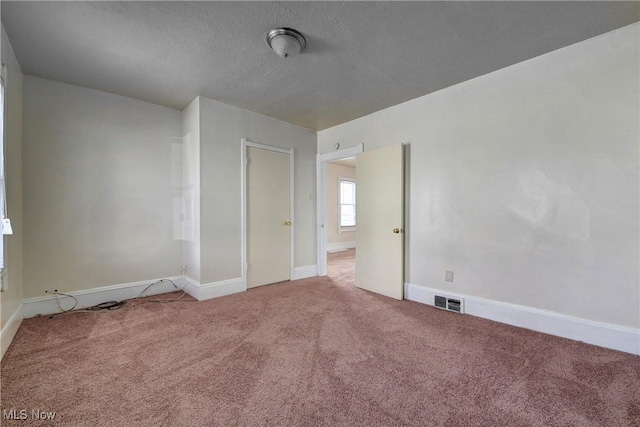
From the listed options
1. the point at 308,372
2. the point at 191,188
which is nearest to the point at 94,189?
the point at 191,188

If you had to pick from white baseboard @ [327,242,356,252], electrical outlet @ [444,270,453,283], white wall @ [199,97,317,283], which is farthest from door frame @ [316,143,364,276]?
white baseboard @ [327,242,356,252]

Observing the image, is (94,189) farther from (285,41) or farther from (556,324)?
(556,324)

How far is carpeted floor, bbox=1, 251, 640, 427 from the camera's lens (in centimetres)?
145

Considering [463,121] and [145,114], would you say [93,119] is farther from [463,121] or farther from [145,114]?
[463,121]

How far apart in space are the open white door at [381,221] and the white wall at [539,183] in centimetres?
18

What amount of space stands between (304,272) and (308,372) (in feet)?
8.51

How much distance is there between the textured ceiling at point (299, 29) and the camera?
187 centimetres

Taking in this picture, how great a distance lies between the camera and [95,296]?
3.09m

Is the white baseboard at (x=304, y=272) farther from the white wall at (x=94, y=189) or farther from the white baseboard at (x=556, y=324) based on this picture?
the white baseboard at (x=556, y=324)

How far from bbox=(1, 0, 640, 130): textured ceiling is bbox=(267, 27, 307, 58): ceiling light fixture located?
→ 2.3 inches

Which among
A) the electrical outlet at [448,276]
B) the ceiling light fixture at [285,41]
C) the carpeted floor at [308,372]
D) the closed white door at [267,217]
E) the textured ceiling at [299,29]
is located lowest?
the carpeted floor at [308,372]

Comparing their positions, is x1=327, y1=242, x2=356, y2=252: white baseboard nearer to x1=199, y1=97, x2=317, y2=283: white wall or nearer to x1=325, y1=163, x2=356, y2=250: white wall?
x1=325, y1=163, x2=356, y2=250: white wall

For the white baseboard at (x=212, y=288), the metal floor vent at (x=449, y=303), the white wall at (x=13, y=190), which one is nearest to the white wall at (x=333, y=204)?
the white baseboard at (x=212, y=288)

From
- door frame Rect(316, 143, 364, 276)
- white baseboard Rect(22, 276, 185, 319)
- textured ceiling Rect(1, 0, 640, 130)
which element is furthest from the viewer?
door frame Rect(316, 143, 364, 276)
